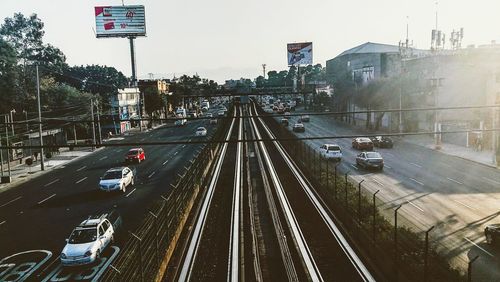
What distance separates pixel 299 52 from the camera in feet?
391

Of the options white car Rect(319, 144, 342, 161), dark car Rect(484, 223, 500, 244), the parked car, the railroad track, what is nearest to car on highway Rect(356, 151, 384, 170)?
white car Rect(319, 144, 342, 161)

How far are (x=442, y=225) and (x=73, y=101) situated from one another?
64971mm

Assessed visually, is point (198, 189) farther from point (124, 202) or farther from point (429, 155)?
point (429, 155)

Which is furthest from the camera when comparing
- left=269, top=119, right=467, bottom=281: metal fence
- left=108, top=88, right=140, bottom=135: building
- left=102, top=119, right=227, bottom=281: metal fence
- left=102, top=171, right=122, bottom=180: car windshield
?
left=108, top=88, right=140, bottom=135: building

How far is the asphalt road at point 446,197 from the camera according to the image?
18062 millimetres

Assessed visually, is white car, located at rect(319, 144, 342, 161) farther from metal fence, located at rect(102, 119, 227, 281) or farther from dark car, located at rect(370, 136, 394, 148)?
metal fence, located at rect(102, 119, 227, 281)

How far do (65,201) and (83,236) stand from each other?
12.8m

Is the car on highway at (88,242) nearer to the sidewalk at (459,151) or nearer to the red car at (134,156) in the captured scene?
the red car at (134,156)

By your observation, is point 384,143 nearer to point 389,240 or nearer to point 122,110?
point 389,240

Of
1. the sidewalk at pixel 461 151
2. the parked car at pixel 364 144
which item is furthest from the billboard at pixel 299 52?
the parked car at pixel 364 144

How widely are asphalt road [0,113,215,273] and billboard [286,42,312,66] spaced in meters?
76.5

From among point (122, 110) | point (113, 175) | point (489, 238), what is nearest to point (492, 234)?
point (489, 238)

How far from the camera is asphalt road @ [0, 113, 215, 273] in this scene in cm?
2281

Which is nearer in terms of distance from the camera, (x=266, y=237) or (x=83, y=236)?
(x=83, y=236)
